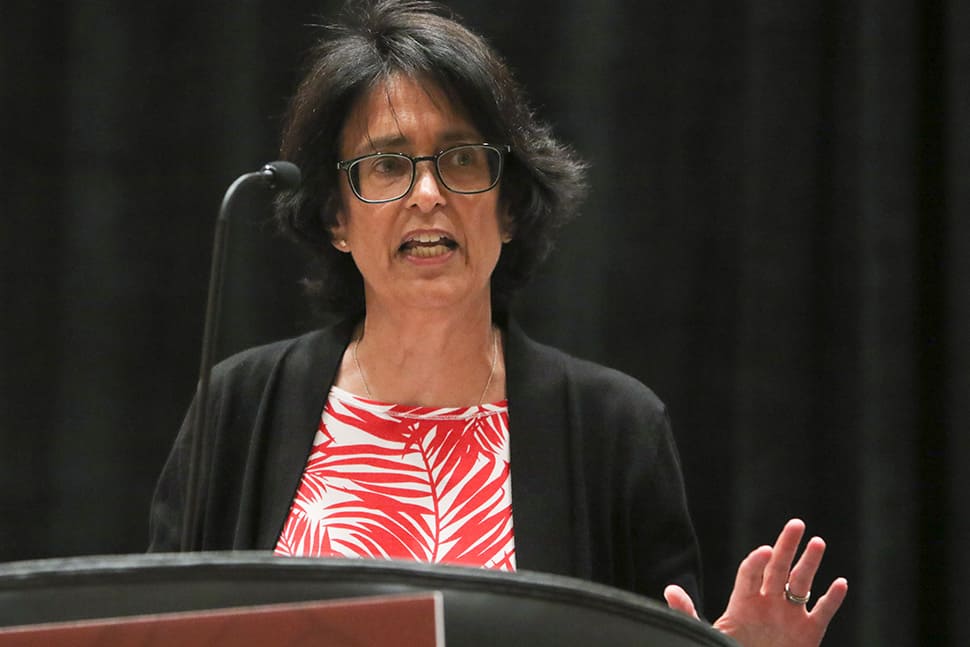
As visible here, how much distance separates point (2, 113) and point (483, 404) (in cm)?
120

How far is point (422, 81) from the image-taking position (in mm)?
2039

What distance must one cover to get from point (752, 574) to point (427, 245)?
0.72m

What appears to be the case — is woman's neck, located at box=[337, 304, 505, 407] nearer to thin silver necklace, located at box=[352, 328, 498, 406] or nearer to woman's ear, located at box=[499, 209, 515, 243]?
thin silver necklace, located at box=[352, 328, 498, 406]

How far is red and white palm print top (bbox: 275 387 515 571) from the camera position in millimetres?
1888

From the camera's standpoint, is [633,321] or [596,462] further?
[633,321]

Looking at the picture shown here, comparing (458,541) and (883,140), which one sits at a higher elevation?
(883,140)

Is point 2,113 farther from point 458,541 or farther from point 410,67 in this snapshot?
point 458,541

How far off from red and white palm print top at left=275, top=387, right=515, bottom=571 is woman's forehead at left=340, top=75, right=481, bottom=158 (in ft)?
1.24

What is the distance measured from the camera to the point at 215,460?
2033 mm

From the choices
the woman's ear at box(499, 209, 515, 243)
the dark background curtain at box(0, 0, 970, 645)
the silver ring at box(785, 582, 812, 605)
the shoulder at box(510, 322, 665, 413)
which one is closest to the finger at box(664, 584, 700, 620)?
the silver ring at box(785, 582, 812, 605)

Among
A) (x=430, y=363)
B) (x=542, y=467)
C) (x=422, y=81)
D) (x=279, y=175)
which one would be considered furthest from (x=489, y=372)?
(x=279, y=175)

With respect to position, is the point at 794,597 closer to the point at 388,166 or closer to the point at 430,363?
the point at 430,363

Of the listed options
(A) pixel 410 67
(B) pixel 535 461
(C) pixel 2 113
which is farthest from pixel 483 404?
(C) pixel 2 113

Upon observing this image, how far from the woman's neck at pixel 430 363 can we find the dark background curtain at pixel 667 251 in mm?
545
